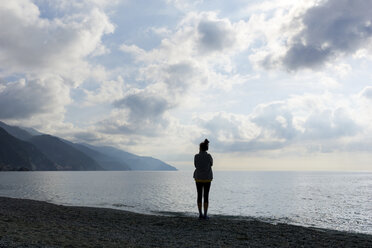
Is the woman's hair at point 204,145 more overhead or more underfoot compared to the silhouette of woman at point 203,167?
more overhead

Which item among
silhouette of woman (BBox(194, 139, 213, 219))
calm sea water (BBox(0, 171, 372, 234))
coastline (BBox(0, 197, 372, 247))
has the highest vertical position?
silhouette of woman (BBox(194, 139, 213, 219))

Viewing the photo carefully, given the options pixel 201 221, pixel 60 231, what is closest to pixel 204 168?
pixel 201 221

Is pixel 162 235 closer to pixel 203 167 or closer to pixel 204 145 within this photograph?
pixel 203 167

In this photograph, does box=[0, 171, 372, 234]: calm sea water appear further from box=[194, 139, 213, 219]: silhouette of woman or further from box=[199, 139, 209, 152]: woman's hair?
box=[199, 139, 209, 152]: woman's hair

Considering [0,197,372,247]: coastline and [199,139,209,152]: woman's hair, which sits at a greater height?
[199,139,209,152]: woman's hair

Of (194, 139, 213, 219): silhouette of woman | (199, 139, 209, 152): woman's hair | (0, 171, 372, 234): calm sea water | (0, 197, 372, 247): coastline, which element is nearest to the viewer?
(0, 197, 372, 247): coastline

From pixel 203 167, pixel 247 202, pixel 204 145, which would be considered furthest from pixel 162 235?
pixel 247 202

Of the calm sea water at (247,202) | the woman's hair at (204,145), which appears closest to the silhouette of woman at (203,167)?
the woman's hair at (204,145)

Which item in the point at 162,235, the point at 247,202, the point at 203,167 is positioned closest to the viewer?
the point at 162,235

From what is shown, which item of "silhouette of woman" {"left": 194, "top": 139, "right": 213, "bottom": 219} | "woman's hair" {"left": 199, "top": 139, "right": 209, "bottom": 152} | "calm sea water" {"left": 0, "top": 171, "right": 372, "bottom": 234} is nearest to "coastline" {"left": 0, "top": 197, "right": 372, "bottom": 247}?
"silhouette of woman" {"left": 194, "top": 139, "right": 213, "bottom": 219}

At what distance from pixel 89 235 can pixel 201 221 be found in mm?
6033


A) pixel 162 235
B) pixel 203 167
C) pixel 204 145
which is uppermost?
pixel 204 145

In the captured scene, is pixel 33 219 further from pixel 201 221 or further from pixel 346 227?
pixel 346 227

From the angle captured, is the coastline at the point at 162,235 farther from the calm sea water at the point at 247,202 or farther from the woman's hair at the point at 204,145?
the calm sea water at the point at 247,202
